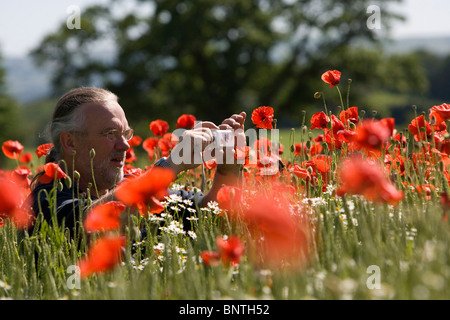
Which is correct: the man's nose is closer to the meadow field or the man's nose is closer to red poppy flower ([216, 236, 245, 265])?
the meadow field

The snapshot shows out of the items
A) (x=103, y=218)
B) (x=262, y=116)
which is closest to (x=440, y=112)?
(x=262, y=116)

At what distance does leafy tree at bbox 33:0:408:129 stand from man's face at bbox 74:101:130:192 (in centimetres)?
2204

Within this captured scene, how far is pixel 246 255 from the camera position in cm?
223

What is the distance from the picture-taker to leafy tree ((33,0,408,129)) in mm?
25406

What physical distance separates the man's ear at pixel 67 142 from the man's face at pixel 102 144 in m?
0.04

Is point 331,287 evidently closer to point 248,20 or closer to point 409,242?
point 409,242

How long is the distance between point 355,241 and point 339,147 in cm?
118

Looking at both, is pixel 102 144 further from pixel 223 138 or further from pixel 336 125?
pixel 336 125

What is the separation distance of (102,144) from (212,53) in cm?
2512

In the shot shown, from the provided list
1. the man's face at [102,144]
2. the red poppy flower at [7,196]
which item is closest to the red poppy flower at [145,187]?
the red poppy flower at [7,196]

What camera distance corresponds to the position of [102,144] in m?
2.99

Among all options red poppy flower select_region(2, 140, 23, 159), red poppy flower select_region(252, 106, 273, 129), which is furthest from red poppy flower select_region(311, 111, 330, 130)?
red poppy flower select_region(2, 140, 23, 159)

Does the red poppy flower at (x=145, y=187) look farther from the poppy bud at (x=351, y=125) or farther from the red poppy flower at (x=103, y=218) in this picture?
the poppy bud at (x=351, y=125)
